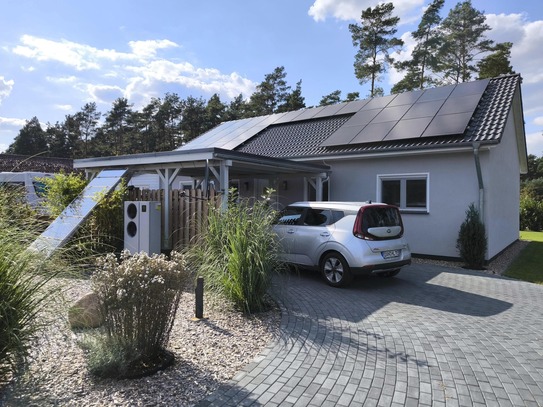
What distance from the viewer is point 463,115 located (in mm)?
11195

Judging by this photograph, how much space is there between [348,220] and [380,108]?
8898 millimetres

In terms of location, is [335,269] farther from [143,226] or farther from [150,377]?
[150,377]

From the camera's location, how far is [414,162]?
11203mm

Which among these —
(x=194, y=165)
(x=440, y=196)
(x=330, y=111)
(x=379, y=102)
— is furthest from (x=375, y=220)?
(x=330, y=111)

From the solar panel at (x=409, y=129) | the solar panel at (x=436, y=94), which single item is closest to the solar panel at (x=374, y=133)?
the solar panel at (x=409, y=129)

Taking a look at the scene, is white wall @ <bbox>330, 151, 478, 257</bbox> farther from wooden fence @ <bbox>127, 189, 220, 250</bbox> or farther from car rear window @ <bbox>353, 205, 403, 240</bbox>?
wooden fence @ <bbox>127, 189, 220, 250</bbox>

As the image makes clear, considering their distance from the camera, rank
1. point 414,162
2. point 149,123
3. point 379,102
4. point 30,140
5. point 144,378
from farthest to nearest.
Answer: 1. point 30,140
2. point 149,123
3. point 379,102
4. point 414,162
5. point 144,378

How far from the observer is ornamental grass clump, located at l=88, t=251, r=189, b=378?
3.34m

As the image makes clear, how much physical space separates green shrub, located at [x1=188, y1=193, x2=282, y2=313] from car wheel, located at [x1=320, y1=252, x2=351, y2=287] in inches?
83.6

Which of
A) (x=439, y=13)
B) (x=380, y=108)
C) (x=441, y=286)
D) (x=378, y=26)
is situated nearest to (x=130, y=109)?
(x=378, y=26)

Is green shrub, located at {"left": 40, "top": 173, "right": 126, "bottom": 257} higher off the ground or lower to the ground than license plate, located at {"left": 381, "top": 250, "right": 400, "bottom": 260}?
higher

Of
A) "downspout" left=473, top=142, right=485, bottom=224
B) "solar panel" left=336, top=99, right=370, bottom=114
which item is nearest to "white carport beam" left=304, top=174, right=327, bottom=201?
"downspout" left=473, top=142, right=485, bottom=224

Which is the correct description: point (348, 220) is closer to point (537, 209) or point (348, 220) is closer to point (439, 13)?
point (537, 209)

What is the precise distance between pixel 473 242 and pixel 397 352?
6865mm
